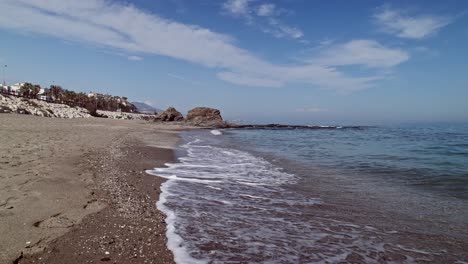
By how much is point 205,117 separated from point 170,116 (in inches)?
373

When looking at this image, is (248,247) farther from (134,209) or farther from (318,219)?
(134,209)

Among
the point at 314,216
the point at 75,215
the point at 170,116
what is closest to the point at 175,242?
the point at 75,215

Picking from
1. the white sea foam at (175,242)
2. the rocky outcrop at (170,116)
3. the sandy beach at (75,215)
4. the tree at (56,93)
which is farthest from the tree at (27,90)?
the white sea foam at (175,242)

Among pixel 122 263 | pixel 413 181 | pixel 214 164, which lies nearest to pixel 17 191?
pixel 122 263

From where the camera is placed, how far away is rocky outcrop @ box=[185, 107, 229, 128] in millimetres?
67975

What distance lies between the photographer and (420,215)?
23.2ft

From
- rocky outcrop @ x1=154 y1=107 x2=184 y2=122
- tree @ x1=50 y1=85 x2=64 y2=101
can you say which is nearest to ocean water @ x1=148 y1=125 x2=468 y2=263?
rocky outcrop @ x1=154 y1=107 x2=184 y2=122

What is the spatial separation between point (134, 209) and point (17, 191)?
230 centimetres

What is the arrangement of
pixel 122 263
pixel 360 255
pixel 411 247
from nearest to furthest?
1. pixel 122 263
2. pixel 360 255
3. pixel 411 247

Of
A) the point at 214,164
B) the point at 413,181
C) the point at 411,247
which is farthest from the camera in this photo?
the point at 214,164

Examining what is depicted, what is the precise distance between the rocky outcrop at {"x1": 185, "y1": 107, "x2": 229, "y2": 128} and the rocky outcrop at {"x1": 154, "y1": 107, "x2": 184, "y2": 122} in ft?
14.1

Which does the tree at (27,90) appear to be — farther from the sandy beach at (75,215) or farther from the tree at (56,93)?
the sandy beach at (75,215)

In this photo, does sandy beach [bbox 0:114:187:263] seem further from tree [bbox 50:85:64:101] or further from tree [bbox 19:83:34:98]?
tree [bbox 50:85:64:101]

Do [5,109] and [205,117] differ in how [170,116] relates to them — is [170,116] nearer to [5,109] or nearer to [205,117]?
[205,117]
